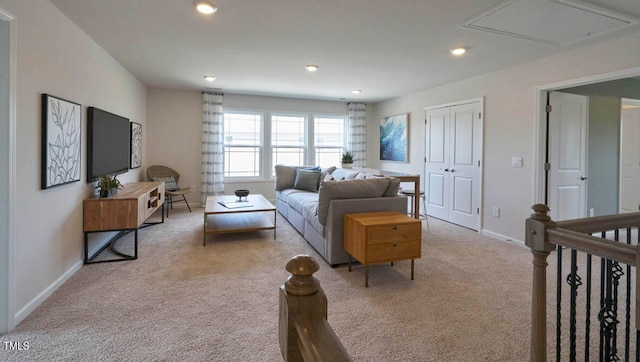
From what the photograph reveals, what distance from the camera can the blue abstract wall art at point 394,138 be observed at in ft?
20.5

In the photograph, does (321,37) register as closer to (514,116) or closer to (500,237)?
(514,116)

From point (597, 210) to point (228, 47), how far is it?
5224 millimetres

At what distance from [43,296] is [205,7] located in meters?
2.49

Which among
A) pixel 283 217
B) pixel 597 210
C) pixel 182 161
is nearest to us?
pixel 597 210

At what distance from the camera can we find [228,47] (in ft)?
11.4

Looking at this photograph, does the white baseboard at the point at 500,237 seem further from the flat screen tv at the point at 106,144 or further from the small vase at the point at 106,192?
the flat screen tv at the point at 106,144

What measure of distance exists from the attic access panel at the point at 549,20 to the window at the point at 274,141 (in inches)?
172

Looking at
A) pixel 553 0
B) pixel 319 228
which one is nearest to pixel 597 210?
pixel 553 0

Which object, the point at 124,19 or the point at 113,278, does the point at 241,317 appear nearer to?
the point at 113,278

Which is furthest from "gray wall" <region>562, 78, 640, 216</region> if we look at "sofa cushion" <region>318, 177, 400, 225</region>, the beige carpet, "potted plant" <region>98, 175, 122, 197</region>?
"potted plant" <region>98, 175, 122, 197</region>

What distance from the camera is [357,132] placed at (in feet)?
23.3

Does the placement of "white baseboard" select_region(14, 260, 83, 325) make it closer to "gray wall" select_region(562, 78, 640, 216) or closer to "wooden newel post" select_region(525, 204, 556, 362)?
"wooden newel post" select_region(525, 204, 556, 362)

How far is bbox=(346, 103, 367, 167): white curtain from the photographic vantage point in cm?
705

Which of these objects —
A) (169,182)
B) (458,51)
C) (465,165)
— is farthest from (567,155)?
(169,182)
